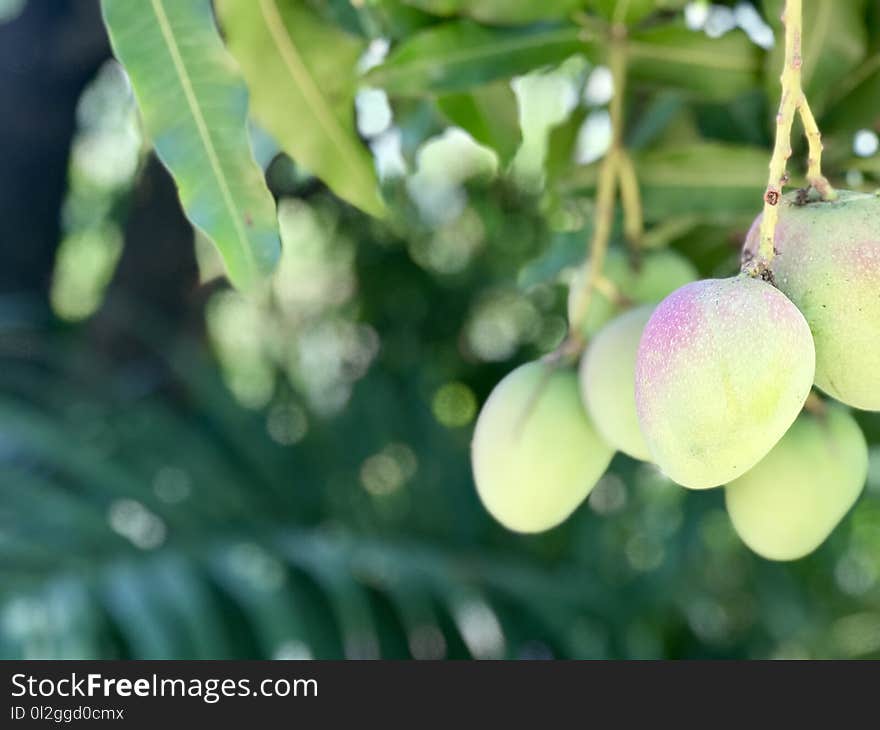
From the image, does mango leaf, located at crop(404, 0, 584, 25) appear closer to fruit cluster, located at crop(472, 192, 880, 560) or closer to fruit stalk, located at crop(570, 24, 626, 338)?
fruit stalk, located at crop(570, 24, 626, 338)

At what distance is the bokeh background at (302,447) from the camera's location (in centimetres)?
119

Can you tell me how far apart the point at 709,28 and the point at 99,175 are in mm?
934

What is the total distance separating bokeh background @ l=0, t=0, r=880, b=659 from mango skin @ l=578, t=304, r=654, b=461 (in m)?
0.60

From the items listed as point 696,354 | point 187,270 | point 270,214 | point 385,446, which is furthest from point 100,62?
point 696,354

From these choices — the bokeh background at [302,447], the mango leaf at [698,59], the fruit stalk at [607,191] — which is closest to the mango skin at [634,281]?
the fruit stalk at [607,191]

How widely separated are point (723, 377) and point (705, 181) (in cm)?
31

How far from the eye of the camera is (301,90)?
564 mm

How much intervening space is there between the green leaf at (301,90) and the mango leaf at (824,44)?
0.74 feet

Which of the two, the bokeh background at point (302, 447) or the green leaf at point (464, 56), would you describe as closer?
the green leaf at point (464, 56)

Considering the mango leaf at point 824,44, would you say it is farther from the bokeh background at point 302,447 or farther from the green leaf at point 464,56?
the bokeh background at point 302,447

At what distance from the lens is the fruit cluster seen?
35 centimetres

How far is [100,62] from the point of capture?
1.31m

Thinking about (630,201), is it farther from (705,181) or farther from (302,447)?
(302,447)

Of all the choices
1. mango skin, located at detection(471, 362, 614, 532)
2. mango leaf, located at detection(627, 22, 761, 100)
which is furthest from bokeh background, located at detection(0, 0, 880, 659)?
mango skin, located at detection(471, 362, 614, 532)
